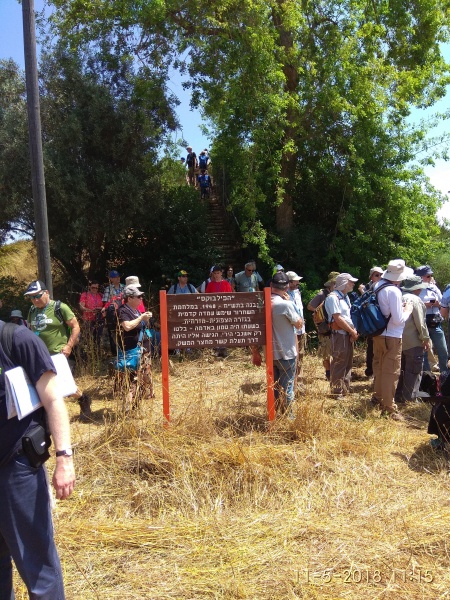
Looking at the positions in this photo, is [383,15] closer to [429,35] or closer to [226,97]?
[429,35]

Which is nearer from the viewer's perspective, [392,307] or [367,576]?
[367,576]

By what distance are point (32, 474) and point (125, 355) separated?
4251mm

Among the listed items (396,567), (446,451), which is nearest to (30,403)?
(396,567)

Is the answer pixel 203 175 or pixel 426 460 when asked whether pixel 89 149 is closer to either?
pixel 203 175

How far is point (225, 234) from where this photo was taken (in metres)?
16.4

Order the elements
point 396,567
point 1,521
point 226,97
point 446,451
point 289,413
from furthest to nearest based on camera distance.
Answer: point 226,97, point 289,413, point 446,451, point 396,567, point 1,521

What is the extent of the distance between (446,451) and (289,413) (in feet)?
5.01

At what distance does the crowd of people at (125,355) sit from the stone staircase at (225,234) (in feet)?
13.5

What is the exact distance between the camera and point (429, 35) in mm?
13367

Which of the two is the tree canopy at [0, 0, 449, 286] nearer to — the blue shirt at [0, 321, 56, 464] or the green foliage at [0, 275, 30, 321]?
the green foliage at [0, 275, 30, 321]

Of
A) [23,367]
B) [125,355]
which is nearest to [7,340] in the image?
[23,367]

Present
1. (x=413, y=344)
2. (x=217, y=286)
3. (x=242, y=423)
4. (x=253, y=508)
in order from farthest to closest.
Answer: (x=217, y=286) → (x=413, y=344) → (x=242, y=423) → (x=253, y=508)

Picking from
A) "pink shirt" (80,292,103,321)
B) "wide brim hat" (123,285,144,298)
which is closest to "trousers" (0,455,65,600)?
"wide brim hat" (123,285,144,298)

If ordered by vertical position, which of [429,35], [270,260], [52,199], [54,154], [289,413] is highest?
[429,35]
